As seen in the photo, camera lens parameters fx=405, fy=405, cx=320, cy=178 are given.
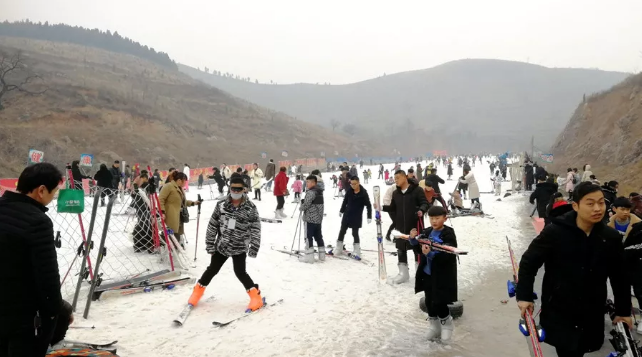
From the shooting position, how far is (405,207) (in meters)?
6.83

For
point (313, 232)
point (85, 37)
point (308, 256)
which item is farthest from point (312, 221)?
point (85, 37)

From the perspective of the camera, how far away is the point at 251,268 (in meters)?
7.84

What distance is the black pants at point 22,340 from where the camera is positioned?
8.61ft

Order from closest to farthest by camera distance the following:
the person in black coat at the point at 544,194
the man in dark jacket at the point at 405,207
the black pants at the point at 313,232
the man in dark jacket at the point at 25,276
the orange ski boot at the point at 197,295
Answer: the man in dark jacket at the point at 25,276 → the orange ski boot at the point at 197,295 → the man in dark jacket at the point at 405,207 → the black pants at the point at 313,232 → the person in black coat at the point at 544,194

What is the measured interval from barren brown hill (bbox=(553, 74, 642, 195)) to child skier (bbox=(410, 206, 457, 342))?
2071cm

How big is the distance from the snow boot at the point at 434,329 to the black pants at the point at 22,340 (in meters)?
3.88

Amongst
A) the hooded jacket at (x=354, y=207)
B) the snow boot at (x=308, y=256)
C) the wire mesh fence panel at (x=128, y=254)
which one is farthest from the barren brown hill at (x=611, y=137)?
the wire mesh fence panel at (x=128, y=254)

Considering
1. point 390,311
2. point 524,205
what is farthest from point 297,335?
point 524,205

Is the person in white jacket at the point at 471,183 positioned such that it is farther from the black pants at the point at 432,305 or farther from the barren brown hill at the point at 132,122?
the barren brown hill at the point at 132,122

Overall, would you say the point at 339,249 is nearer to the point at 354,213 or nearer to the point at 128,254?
the point at 354,213

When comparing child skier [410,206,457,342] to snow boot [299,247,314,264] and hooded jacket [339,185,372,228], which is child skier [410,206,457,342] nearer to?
snow boot [299,247,314,264]

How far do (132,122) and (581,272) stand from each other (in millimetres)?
65632

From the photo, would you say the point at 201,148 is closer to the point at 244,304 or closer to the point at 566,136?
the point at 566,136

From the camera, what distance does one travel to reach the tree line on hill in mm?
125625
